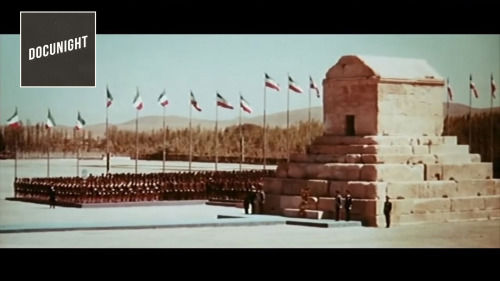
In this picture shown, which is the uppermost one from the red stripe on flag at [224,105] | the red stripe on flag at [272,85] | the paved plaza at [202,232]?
the red stripe on flag at [272,85]

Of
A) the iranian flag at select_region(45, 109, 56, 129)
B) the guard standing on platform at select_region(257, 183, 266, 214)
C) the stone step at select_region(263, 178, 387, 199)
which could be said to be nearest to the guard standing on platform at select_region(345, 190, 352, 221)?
the stone step at select_region(263, 178, 387, 199)

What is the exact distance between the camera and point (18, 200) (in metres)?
32.3

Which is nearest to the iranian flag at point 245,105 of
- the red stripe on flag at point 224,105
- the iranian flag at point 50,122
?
the red stripe on flag at point 224,105

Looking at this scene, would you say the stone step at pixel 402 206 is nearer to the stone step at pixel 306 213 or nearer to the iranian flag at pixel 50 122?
the stone step at pixel 306 213

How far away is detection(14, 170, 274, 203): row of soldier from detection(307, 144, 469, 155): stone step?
396cm

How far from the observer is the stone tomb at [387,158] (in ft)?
88.0

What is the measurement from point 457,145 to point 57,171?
63.3ft

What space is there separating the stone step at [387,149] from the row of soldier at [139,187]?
13.0 ft

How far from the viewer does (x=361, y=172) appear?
26.9 metres

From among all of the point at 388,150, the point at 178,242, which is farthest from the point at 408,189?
the point at 178,242

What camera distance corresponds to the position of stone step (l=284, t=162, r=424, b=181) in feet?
87.7

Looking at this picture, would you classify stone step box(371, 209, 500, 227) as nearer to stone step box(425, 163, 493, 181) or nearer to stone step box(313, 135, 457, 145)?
stone step box(425, 163, 493, 181)

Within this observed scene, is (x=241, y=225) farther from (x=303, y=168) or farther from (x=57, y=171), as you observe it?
(x=57, y=171)
